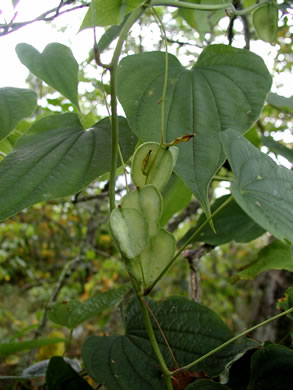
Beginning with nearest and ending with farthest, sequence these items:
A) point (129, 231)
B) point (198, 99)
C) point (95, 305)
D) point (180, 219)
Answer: point (129, 231), point (198, 99), point (95, 305), point (180, 219)

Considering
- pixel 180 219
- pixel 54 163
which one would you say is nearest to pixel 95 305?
pixel 54 163

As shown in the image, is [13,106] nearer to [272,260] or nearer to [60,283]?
[272,260]

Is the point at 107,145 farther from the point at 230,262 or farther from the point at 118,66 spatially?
the point at 230,262

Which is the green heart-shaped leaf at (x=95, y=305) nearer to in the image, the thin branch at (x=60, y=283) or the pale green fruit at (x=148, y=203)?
the pale green fruit at (x=148, y=203)

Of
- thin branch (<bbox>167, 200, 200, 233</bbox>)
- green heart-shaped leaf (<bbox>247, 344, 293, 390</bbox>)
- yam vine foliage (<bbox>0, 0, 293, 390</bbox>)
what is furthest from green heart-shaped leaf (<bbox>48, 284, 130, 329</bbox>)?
thin branch (<bbox>167, 200, 200, 233</bbox>)

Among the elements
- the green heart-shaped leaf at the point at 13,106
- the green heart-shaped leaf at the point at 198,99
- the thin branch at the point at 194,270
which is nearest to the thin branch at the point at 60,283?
the thin branch at the point at 194,270

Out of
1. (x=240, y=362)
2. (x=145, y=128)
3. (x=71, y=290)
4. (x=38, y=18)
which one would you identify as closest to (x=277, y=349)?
(x=240, y=362)
